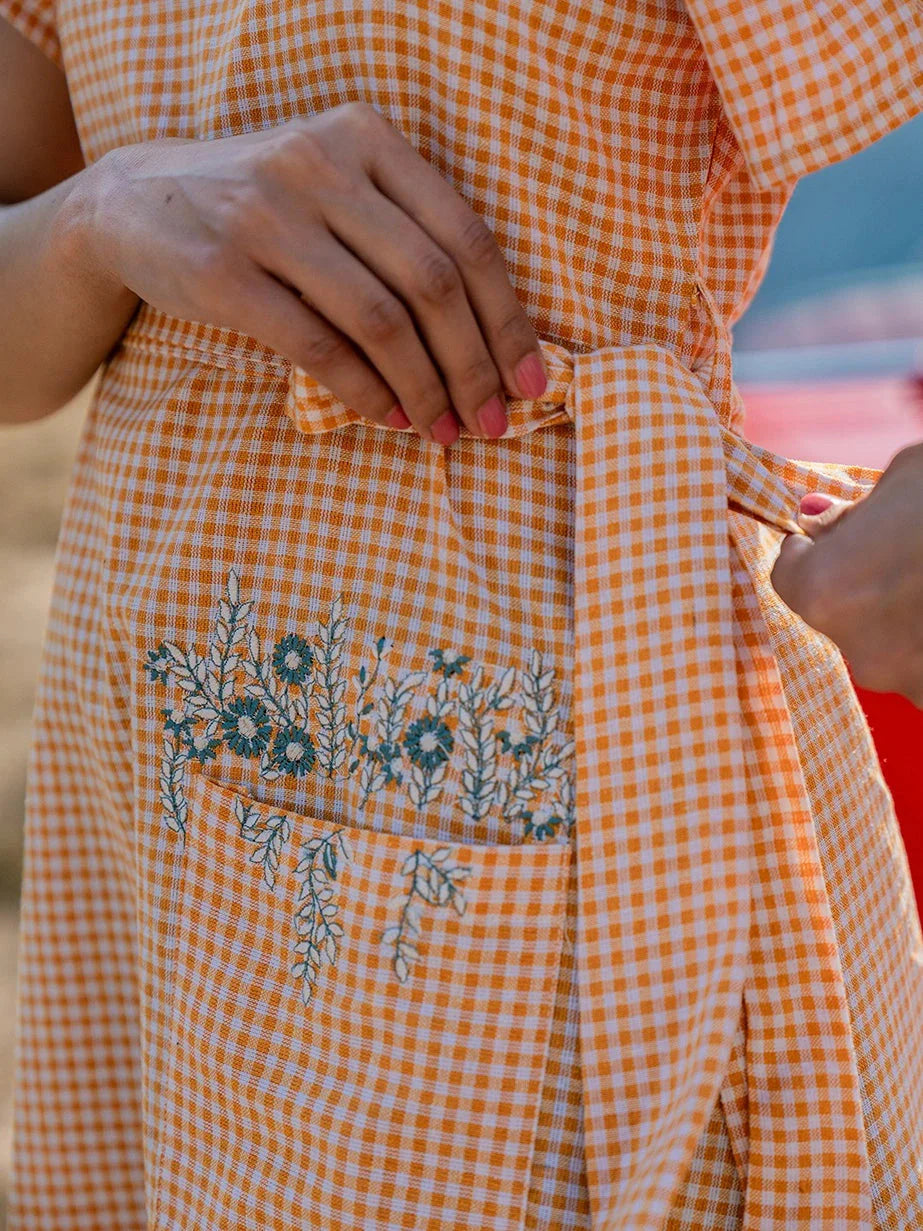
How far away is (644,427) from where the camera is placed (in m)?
0.62

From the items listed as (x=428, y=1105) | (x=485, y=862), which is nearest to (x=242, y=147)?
(x=485, y=862)

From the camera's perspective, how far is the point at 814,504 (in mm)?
645

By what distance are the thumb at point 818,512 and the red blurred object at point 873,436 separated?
14.8 inches

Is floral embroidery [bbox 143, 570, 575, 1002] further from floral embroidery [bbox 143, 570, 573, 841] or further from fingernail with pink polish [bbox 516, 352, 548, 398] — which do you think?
fingernail with pink polish [bbox 516, 352, 548, 398]

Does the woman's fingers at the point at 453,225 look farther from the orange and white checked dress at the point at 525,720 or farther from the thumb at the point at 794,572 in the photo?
the thumb at the point at 794,572

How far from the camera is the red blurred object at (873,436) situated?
97 cm

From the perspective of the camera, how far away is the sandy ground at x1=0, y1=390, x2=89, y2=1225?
1.85m

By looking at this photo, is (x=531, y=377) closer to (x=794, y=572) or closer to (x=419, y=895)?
(x=794, y=572)

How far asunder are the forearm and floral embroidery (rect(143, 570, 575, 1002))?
216 mm

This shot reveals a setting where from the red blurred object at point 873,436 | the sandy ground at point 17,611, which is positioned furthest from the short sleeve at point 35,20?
the sandy ground at point 17,611

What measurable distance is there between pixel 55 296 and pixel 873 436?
4.24ft

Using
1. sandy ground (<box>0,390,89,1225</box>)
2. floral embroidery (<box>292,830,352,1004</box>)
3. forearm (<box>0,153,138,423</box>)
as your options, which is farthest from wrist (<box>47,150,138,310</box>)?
sandy ground (<box>0,390,89,1225</box>)

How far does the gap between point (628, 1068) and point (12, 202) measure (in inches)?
27.4

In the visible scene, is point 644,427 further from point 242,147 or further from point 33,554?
point 33,554
